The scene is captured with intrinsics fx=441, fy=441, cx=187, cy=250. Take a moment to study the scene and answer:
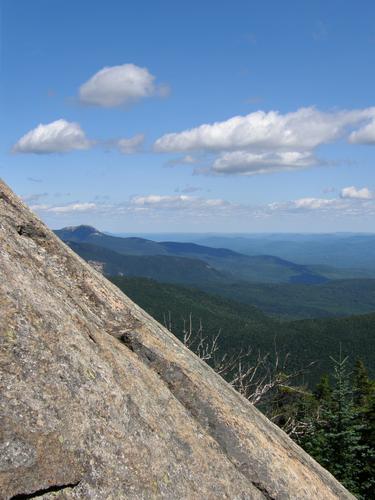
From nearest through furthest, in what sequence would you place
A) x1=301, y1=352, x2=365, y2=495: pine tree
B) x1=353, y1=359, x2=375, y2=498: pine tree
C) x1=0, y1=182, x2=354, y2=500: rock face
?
x1=0, y1=182, x2=354, y2=500: rock face < x1=301, y1=352, x2=365, y2=495: pine tree < x1=353, y1=359, x2=375, y2=498: pine tree

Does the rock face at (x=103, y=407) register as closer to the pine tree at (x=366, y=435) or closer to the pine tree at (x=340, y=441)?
the pine tree at (x=340, y=441)

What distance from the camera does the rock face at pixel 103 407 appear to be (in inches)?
227

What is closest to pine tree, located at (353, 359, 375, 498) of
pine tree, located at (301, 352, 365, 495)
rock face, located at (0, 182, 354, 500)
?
pine tree, located at (301, 352, 365, 495)

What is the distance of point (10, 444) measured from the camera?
5406 mm

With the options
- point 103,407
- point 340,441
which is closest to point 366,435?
point 340,441

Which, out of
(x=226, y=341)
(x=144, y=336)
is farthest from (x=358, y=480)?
(x=226, y=341)

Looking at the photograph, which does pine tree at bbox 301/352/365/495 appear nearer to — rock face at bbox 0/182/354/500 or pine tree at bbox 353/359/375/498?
pine tree at bbox 353/359/375/498

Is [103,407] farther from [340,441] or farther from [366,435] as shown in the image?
[366,435]

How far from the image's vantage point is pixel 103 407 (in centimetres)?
666

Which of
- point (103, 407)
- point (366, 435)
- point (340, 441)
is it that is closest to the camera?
point (103, 407)

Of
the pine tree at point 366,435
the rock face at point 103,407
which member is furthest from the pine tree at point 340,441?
the rock face at point 103,407

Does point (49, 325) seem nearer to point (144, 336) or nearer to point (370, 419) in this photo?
point (144, 336)

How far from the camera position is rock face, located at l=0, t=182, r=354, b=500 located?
5754mm

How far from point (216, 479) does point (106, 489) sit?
238 cm
